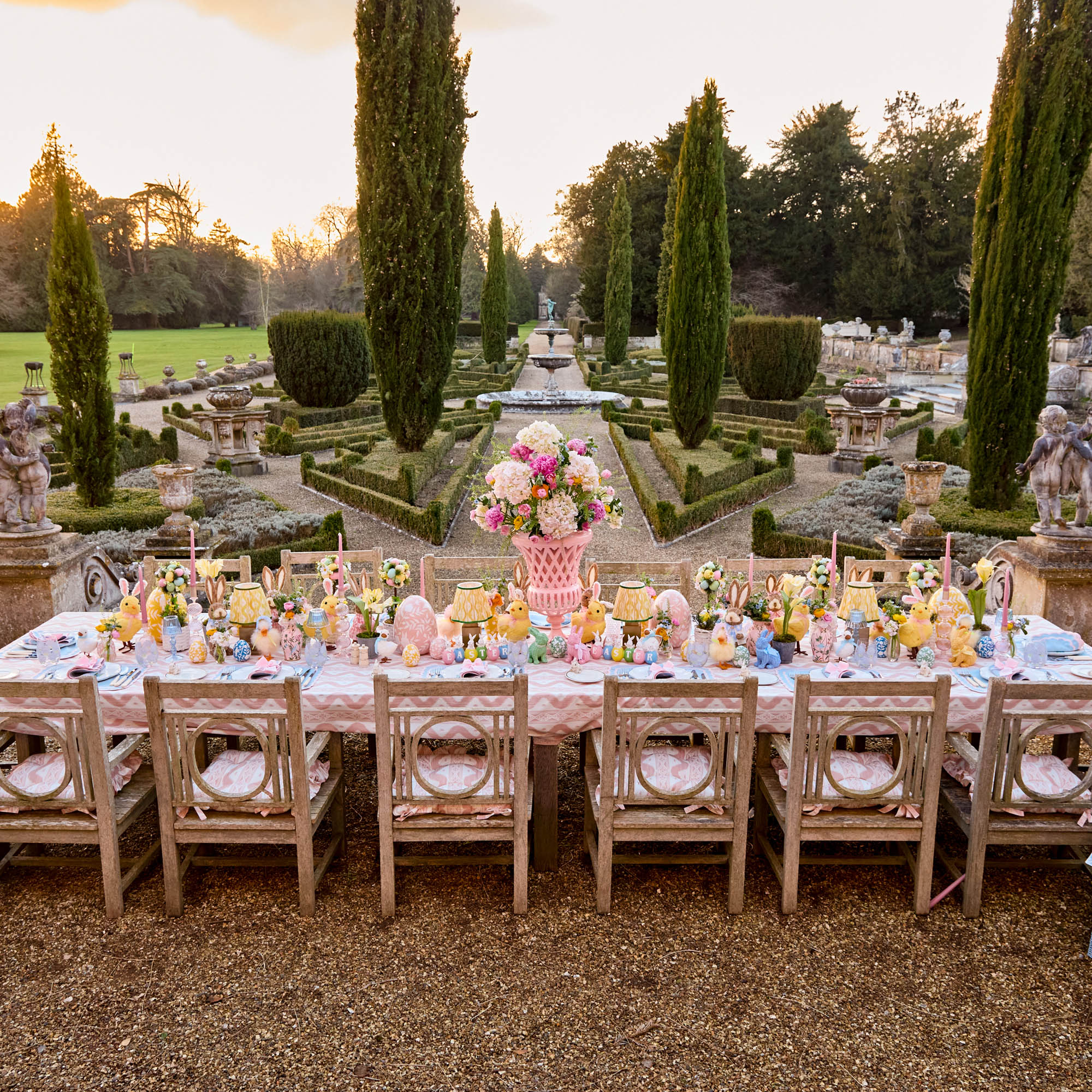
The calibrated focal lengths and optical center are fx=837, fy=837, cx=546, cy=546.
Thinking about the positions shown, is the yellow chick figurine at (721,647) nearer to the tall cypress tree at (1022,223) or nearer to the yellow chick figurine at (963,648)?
the yellow chick figurine at (963,648)

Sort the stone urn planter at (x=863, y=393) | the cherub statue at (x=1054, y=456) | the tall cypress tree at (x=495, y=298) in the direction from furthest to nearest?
1. the tall cypress tree at (x=495, y=298)
2. the stone urn planter at (x=863, y=393)
3. the cherub statue at (x=1054, y=456)

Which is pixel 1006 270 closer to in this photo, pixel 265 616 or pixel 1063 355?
pixel 265 616

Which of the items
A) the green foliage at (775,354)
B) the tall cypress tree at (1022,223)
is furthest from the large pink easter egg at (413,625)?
the green foliage at (775,354)

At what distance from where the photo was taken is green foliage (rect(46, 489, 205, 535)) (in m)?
9.29

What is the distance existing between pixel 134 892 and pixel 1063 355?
2646cm

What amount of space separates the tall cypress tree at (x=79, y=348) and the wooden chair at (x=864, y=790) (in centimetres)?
823

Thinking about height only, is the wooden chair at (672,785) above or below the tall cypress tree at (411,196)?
below

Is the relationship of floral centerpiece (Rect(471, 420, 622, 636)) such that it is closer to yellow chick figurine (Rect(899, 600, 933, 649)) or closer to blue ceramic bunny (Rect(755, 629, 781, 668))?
blue ceramic bunny (Rect(755, 629, 781, 668))

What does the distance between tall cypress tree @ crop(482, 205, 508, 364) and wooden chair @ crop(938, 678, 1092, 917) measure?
24.8 metres

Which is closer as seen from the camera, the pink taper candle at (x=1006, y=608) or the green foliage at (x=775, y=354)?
the pink taper candle at (x=1006, y=608)

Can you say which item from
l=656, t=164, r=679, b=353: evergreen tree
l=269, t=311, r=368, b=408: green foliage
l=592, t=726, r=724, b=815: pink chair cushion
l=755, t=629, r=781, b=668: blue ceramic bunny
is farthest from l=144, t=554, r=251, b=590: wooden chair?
l=656, t=164, r=679, b=353: evergreen tree

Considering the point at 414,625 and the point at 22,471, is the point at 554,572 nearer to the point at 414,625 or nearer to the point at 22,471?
the point at 414,625

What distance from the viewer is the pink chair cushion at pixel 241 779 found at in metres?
3.60

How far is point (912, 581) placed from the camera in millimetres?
4520
